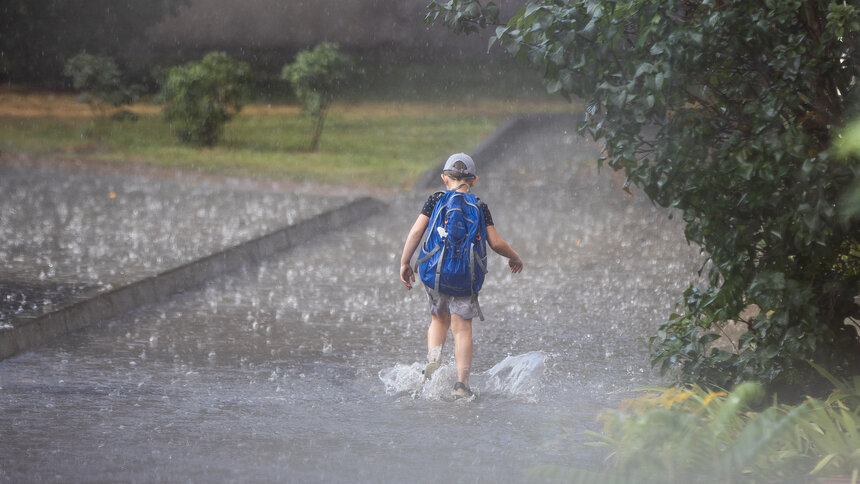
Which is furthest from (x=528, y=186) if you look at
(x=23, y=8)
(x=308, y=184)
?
(x=23, y=8)

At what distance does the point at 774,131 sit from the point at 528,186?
13.9 metres

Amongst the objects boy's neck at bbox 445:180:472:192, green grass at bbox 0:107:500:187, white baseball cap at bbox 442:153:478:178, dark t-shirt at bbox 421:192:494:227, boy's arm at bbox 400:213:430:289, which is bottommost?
green grass at bbox 0:107:500:187

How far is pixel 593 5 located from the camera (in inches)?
193

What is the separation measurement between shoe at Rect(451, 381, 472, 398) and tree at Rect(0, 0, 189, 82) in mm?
24833

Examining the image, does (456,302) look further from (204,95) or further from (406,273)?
(204,95)

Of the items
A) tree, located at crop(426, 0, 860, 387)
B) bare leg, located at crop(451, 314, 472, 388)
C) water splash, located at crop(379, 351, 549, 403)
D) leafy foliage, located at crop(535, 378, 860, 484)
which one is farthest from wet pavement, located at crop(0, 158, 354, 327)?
leafy foliage, located at crop(535, 378, 860, 484)

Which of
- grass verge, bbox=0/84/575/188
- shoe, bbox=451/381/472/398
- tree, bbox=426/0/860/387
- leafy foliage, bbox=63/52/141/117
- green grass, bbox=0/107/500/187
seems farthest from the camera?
leafy foliage, bbox=63/52/141/117

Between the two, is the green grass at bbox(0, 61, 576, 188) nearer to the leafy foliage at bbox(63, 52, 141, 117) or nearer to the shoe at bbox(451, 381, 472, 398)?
the leafy foliage at bbox(63, 52, 141, 117)

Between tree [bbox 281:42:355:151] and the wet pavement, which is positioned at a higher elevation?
tree [bbox 281:42:355:151]

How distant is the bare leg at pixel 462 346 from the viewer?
6.04 meters

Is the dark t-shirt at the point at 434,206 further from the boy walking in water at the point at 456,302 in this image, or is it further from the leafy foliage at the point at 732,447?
the leafy foliage at the point at 732,447

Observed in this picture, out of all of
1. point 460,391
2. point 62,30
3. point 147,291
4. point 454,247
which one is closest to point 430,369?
point 460,391

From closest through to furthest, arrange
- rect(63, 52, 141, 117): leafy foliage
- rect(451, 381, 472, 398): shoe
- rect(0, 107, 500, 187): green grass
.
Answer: rect(451, 381, 472, 398): shoe
rect(0, 107, 500, 187): green grass
rect(63, 52, 141, 117): leafy foliage

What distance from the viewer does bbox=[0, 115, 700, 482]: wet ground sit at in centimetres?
→ 484
